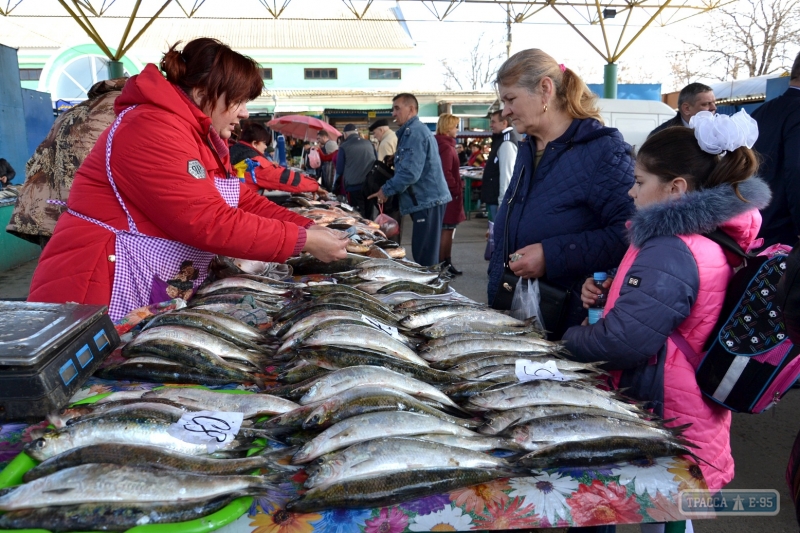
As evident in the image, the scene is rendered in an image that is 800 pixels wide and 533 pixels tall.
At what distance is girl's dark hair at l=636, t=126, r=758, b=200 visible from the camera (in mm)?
2195

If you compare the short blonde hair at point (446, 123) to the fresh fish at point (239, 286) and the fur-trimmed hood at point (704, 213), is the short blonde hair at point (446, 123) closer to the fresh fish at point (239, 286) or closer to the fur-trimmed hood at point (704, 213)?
the fresh fish at point (239, 286)

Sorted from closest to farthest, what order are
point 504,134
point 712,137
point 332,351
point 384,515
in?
1. point 384,515
2. point 332,351
3. point 712,137
4. point 504,134

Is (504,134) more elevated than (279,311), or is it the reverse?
(504,134)

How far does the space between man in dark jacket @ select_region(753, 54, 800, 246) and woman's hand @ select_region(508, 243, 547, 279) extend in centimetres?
231

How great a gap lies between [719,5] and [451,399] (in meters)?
20.4

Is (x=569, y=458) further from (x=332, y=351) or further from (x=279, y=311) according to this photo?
(x=279, y=311)

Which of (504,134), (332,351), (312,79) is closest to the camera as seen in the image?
(332,351)

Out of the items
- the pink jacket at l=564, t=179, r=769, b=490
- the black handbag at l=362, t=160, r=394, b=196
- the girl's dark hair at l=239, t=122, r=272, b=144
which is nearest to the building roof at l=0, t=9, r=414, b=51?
the girl's dark hair at l=239, t=122, r=272, b=144

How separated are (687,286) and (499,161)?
19.4ft

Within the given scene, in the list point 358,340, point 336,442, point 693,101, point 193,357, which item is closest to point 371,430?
point 336,442

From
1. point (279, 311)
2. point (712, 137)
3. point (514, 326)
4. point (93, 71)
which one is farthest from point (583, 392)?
point (93, 71)

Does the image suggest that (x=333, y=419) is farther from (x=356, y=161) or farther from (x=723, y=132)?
(x=356, y=161)

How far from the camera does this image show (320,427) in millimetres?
1573

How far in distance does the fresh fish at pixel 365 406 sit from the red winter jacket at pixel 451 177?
7741mm
